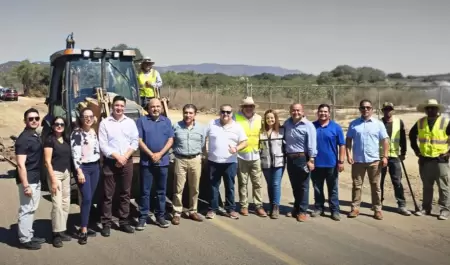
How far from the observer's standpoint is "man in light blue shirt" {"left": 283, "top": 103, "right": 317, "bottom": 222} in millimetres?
7738

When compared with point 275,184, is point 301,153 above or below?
above

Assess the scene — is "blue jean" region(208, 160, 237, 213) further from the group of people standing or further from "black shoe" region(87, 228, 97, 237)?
"black shoe" region(87, 228, 97, 237)

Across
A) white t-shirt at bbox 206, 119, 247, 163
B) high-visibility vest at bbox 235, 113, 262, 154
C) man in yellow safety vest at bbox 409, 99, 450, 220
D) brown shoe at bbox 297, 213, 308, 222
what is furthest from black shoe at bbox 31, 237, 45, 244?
man in yellow safety vest at bbox 409, 99, 450, 220

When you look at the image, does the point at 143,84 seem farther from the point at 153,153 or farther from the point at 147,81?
the point at 153,153

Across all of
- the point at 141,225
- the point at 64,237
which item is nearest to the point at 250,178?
the point at 141,225

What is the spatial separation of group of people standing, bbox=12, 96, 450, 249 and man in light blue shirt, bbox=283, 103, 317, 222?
2 centimetres

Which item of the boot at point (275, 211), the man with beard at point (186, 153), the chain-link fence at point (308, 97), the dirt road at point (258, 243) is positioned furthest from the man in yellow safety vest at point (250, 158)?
the chain-link fence at point (308, 97)

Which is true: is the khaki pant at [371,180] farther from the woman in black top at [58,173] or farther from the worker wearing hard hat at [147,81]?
the woman in black top at [58,173]

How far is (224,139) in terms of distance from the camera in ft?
25.2

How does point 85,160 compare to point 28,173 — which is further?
point 85,160

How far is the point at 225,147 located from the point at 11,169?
6780 mm

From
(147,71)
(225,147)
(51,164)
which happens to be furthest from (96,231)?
(147,71)

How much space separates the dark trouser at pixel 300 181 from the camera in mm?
7797

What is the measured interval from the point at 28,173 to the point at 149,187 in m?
1.77
